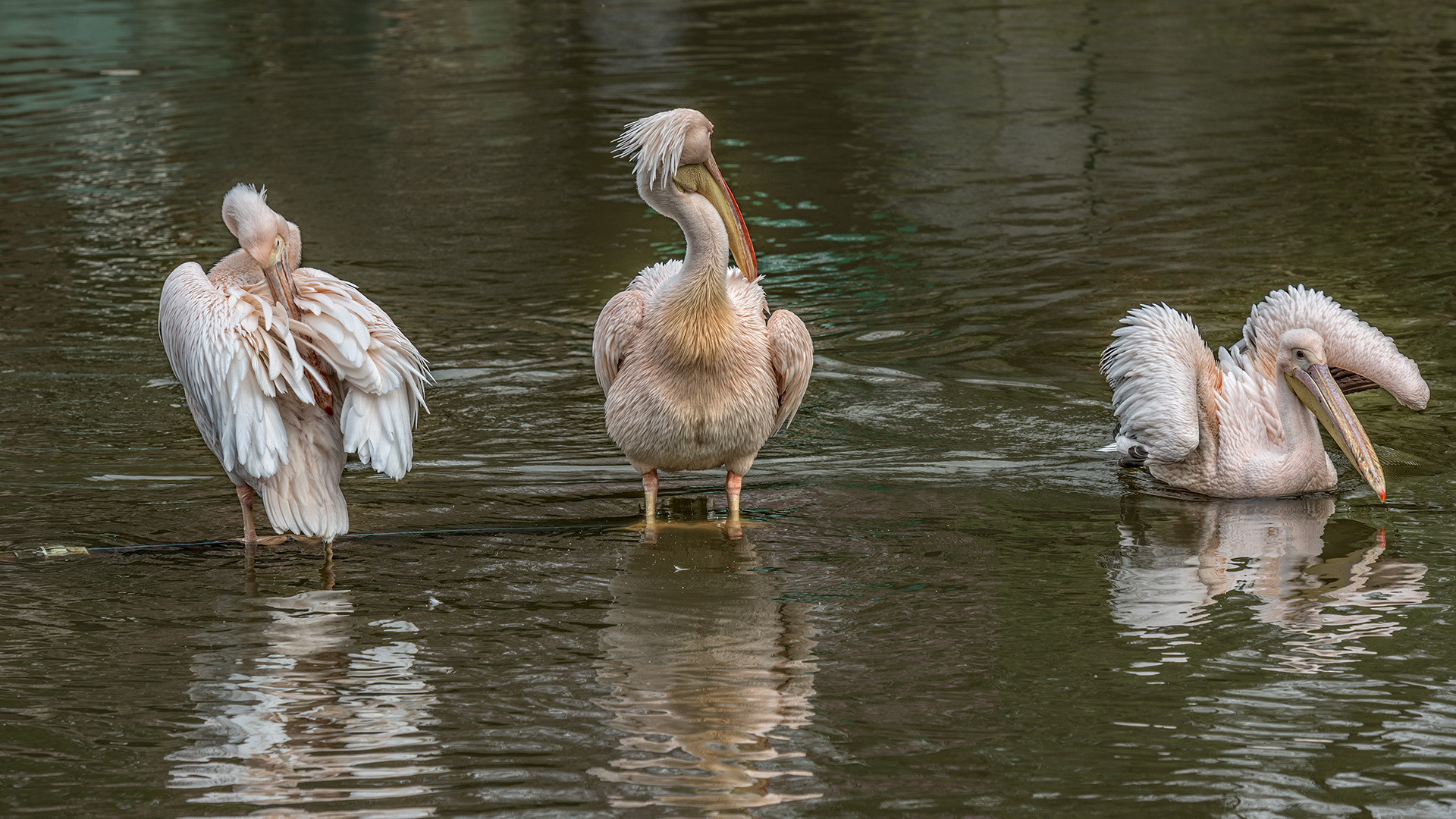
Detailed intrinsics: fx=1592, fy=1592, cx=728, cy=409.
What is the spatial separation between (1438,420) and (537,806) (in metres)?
4.09

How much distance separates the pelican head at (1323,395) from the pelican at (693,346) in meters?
1.61

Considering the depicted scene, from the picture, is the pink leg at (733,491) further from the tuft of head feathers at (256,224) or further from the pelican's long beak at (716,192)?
the tuft of head feathers at (256,224)

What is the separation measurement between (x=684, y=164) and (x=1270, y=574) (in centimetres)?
219

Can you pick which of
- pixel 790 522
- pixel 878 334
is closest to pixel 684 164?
pixel 790 522

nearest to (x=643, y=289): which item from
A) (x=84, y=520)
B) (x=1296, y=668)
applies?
(x=84, y=520)

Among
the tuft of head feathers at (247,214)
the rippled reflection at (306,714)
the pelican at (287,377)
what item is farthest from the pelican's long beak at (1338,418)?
the tuft of head feathers at (247,214)

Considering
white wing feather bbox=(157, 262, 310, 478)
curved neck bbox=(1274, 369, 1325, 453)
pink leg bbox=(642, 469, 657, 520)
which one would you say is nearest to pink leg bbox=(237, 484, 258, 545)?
white wing feather bbox=(157, 262, 310, 478)

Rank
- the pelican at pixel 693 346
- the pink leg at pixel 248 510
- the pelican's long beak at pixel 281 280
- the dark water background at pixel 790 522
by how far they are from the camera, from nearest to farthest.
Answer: the dark water background at pixel 790 522 → the pelican's long beak at pixel 281 280 → the pink leg at pixel 248 510 → the pelican at pixel 693 346

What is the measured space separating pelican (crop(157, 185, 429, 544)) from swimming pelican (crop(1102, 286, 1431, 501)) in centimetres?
243

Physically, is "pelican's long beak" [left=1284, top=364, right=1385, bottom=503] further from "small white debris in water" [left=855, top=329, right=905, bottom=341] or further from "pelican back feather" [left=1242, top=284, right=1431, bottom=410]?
"small white debris in water" [left=855, top=329, right=905, bottom=341]

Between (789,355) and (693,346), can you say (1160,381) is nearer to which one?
(789,355)

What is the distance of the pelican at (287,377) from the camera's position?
459cm

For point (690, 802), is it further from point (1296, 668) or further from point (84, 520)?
point (84, 520)

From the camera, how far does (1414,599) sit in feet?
14.5
